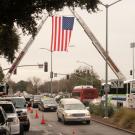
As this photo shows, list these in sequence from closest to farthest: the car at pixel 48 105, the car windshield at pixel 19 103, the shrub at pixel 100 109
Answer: the car windshield at pixel 19 103
the shrub at pixel 100 109
the car at pixel 48 105

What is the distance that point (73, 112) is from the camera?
36.0 m

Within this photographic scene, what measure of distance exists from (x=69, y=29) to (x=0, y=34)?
109ft

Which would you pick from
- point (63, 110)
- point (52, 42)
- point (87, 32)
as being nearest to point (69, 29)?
point (52, 42)

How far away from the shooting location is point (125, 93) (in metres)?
55.2

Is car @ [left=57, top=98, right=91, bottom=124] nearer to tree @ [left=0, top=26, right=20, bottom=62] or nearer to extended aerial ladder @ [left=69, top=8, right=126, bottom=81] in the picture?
tree @ [left=0, top=26, right=20, bottom=62]

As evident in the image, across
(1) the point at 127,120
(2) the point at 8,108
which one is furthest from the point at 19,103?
(2) the point at 8,108

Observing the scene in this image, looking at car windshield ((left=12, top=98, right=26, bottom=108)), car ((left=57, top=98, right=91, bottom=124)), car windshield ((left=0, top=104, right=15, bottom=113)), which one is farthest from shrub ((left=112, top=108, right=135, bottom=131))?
car windshield ((left=0, top=104, right=15, bottom=113))

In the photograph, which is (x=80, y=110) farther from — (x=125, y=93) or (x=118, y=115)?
(x=125, y=93)

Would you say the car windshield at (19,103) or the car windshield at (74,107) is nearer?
the car windshield at (19,103)

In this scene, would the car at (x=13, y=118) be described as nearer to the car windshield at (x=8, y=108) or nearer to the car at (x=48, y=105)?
the car windshield at (x=8, y=108)

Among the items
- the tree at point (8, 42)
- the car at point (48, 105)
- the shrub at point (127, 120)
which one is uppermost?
the tree at point (8, 42)

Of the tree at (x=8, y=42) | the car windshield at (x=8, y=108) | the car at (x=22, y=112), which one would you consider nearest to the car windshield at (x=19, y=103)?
the car at (x=22, y=112)

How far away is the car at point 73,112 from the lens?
1406 inches

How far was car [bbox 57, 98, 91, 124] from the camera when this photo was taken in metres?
35.7
